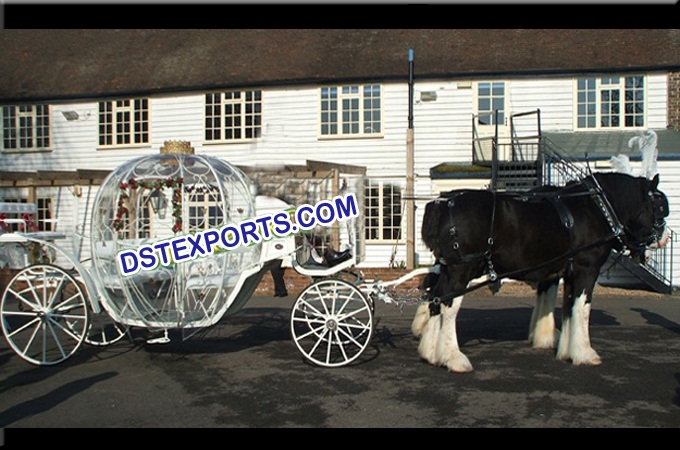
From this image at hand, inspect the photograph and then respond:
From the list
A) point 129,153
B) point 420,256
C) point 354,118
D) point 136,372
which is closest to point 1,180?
point 129,153

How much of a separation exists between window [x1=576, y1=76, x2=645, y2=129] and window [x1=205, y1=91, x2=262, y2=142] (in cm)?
957

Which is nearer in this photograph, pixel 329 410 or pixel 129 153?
pixel 329 410

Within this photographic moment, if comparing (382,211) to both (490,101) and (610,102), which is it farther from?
(610,102)

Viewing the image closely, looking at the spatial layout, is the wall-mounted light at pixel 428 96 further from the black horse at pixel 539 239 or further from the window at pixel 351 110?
the black horse at pixel 539 239

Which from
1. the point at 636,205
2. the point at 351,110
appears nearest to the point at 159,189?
the point at 636,205

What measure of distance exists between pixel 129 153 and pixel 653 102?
1591 cm

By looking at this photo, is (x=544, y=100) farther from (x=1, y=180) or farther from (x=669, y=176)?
(x=1, y=180)

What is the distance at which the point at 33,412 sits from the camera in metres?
6.34

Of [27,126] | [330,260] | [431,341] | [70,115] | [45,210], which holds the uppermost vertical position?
[70,115]

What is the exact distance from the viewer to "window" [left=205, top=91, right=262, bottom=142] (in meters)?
20.9

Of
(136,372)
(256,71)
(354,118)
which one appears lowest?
(136,372)

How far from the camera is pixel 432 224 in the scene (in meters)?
8.16

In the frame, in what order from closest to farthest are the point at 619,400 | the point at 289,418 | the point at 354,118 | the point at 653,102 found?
the point at 289,418 → the point at 619,400 → the point at 653,102 → the point at 354,118

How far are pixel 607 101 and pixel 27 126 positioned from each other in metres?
18.4
